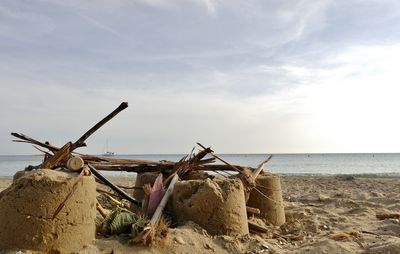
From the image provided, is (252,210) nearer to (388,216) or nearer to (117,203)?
(117,203)

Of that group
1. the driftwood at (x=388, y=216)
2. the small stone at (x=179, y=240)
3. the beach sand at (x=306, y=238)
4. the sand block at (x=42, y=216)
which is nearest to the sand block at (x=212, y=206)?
the beach sand at (x=306, y=238)

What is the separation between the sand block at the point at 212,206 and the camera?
17.1 ft

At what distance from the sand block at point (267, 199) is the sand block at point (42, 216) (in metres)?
3.03

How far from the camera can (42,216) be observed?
4.25 meters

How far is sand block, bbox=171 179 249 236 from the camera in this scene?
521cm

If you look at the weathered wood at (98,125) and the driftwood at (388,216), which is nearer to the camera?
the weathered wood at (98,125)

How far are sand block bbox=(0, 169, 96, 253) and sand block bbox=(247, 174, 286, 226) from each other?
3.03 m

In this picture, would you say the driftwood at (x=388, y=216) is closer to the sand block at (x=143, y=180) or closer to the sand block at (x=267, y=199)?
the sand block at (x=267, y=199)

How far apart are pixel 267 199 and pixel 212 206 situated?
5.94 ft

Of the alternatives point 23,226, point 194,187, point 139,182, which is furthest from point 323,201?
point 23,226

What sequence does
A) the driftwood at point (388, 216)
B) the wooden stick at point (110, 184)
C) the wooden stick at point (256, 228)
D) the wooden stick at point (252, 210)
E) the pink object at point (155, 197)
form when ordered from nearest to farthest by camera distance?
1. the pink object at point (155, 197)
2. the wooden stick at point (110, 184)
3. the wooden stick at point (256, 228)
4. the wooden stick at point (252, 210)
5. the driftwood at point (388, 216)

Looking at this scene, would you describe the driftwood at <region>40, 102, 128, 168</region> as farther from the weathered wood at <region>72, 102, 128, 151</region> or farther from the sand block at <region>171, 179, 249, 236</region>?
the sand block at <region>171, 179, 249, 236</region>

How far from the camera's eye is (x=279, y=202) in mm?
6945

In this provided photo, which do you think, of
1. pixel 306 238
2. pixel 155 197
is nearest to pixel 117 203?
pixel 155 197
